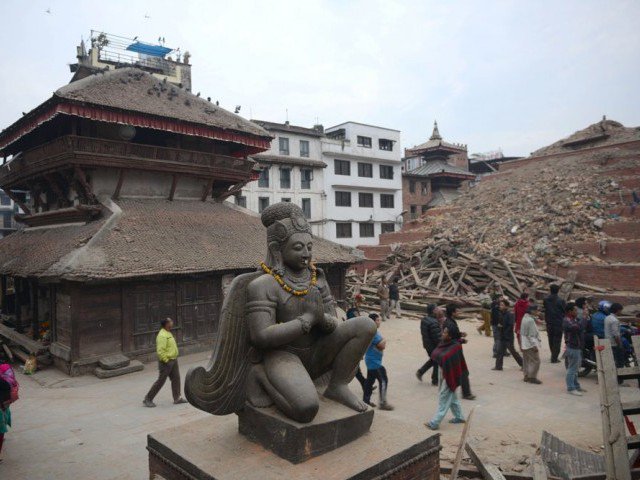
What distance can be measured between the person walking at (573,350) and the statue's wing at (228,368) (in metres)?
7.43

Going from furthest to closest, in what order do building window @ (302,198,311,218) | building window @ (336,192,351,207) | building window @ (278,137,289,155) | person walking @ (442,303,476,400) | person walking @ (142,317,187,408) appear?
building window @ (336,192,351,207), building window @ (302,198,311,218), building window @ (278,137,289,155), person walking @ (142,317,187,408), person walking @ (442,303,476,400)

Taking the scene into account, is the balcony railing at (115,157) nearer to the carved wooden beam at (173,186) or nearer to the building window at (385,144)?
the carved wooden beam at (173,186)

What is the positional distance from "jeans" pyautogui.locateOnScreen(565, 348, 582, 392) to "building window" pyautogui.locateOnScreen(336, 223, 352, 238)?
94.7 ft

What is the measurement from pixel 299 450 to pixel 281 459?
25 cm

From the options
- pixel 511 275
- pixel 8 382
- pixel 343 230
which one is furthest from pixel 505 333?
pixel 343 230

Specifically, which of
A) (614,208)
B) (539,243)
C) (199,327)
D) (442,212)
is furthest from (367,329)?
(442,212)

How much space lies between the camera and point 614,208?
2709 centimetres

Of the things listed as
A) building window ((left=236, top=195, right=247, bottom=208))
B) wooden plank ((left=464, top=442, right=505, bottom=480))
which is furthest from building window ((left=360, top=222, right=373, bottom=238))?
wooden plank ((left=464, top=442, right=505, bottom=480))

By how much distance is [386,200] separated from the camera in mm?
41844

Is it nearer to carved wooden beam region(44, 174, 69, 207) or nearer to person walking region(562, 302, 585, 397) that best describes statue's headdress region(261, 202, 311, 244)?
person walking region(562, 302, 585, 397)

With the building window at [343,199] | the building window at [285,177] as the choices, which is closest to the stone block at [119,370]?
the building window at [285,177]

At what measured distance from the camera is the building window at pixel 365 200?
130 feet

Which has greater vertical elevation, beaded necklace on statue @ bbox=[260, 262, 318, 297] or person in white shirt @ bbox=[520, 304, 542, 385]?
beaded necklace on statue @ bbox=[260, 262, 318, 297]

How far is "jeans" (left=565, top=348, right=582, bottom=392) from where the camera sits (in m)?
9.17
